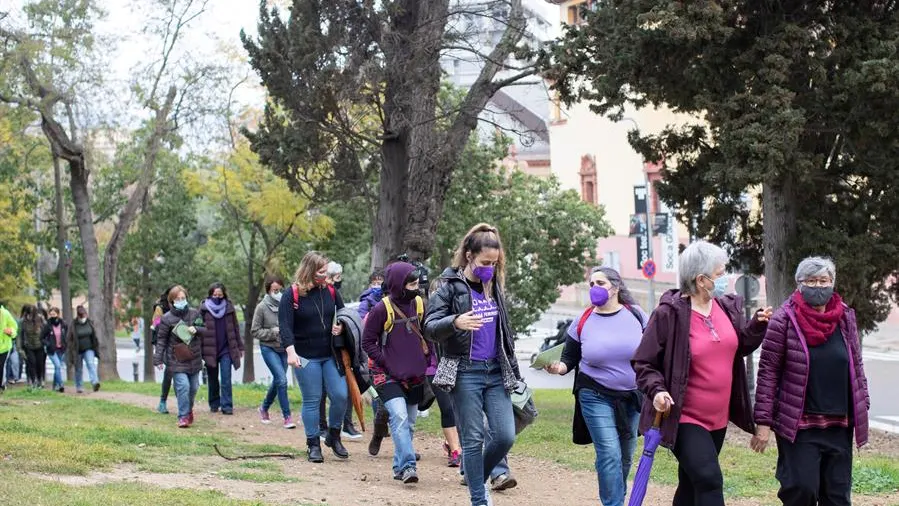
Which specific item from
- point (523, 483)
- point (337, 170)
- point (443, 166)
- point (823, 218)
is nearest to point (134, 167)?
point (337, 170)

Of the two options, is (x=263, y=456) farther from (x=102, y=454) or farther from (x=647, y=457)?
(x=647, y=457)

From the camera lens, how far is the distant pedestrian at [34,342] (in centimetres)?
2441

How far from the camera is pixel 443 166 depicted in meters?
17.8

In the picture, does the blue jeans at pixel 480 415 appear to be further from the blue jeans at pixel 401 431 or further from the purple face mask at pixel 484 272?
the blue jeans at pixel 401 431

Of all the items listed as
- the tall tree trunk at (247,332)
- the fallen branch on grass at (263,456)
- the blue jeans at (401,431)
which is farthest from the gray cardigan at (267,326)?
the tall tree trunk at (247,332)

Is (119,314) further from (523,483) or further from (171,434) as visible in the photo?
(523,483)

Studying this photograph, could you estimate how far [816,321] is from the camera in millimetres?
6613

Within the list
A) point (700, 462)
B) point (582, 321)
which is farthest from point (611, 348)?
point (700, 462)

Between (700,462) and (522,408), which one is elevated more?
(522,408)

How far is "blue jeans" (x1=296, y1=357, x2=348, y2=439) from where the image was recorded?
36.2 feet

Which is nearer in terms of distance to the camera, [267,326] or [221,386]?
[267,326]

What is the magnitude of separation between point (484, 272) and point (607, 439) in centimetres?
133

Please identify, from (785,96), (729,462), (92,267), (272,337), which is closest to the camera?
(729,462)

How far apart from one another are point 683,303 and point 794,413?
850 mm
